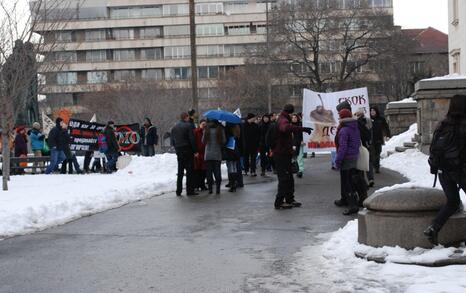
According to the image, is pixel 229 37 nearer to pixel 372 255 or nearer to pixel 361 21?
pixel 361 21

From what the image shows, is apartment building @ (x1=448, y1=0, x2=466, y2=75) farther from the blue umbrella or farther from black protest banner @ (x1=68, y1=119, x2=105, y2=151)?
the blue umbrella

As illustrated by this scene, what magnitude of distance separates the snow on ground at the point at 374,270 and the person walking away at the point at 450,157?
1.16 ft

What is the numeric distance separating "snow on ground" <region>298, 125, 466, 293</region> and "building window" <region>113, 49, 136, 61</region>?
306 ft

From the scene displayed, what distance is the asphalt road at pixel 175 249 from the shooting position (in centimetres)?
630

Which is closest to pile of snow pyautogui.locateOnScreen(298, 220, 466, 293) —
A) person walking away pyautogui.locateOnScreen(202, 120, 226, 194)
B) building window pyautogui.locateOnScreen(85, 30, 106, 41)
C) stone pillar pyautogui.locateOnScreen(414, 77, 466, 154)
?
person walking away pyautogui.locateOnScreen(202, 120, 226, 194)

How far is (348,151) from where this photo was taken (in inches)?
400

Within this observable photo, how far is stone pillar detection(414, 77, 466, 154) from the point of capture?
18500 mm

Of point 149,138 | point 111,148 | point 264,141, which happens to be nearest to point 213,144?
point 264,141

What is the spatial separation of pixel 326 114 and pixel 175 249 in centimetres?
948

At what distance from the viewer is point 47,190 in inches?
567

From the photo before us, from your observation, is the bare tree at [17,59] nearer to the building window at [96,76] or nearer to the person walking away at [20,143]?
the person walking away at [20,143]

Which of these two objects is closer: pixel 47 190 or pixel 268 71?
pixel 47 190

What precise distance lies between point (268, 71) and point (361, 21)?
32.1ft

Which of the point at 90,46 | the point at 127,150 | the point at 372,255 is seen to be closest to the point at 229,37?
the point at 90,46
